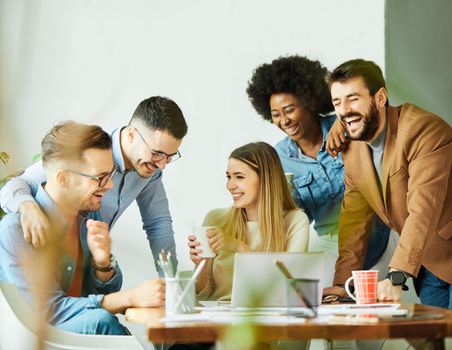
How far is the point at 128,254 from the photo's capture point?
3436mm

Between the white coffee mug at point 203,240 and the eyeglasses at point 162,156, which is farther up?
the eyeglasses at point 162,156

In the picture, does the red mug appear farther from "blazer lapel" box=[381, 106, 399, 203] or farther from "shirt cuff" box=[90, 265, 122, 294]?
"shirt cuff" box=[90, 265, 122, 294]

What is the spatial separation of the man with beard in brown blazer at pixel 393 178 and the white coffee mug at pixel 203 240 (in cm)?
55

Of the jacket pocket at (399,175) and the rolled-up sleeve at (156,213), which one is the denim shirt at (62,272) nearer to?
the rolled-up sleeve at (156,213)

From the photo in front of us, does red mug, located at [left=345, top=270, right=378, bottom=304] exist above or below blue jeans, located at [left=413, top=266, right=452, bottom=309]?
above

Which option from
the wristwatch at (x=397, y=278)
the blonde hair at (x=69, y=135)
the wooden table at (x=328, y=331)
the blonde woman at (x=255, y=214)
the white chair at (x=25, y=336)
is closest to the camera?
the wooden table at (x=328, y=331)

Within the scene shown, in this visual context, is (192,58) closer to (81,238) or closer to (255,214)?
(255,214)

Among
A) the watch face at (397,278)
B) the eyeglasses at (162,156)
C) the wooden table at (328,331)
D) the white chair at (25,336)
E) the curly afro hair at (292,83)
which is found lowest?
the white chair at (25,336)

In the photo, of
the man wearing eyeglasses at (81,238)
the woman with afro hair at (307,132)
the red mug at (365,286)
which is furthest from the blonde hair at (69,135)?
the red mug at (365,286)

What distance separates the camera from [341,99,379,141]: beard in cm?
344

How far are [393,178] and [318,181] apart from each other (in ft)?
1.10

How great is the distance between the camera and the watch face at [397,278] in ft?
10.0

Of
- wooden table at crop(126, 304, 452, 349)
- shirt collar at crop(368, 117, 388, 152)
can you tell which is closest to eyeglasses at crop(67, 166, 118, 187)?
shirt collar at crop(368, 117, 388, 152)

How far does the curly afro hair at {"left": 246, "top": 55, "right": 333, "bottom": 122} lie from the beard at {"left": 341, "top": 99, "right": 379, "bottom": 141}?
114 mm
